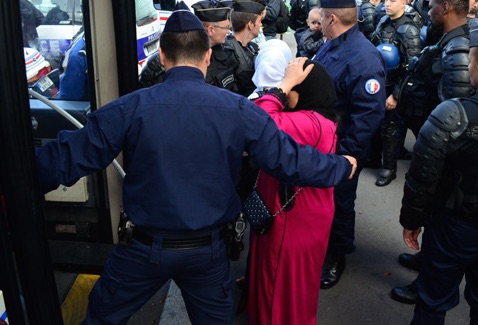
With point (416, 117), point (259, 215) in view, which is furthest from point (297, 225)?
point (416, 117)

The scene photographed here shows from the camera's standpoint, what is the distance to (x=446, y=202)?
2.36 metres

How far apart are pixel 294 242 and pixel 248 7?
2446 millimetres

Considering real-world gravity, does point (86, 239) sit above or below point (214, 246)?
below

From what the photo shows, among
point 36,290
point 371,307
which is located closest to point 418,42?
point 371,307

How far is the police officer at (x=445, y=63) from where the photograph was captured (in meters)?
3.27

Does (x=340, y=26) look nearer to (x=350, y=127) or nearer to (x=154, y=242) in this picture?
(x=350, y=127)

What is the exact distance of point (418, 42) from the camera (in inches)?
187

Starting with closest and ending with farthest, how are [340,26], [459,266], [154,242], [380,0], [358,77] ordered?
[154,242] → [459,266] → [358,77] → [340,26] → [380,0]

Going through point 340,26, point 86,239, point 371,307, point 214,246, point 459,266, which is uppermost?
point 340,26

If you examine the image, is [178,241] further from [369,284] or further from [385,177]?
[385,177]

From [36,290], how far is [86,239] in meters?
1.77

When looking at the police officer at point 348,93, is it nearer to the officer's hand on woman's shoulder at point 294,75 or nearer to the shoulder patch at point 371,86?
the shoulder patch at point 371,86

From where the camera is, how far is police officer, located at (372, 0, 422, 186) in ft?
15.2

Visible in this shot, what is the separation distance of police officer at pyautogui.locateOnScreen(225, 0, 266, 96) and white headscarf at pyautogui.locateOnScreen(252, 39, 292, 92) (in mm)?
1126
